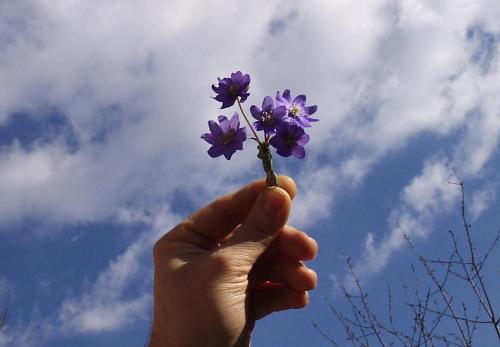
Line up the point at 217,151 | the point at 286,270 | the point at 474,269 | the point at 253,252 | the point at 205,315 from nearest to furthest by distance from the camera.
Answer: the point at 205,315 < the point at 253,252 < the point at 217,151 < the point at 286,270 < the point at 474,269

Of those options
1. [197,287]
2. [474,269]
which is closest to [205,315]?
[197,287]

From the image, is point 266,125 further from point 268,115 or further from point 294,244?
point 294,244

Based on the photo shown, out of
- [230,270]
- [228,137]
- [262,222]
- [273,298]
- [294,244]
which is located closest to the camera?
[230,270]

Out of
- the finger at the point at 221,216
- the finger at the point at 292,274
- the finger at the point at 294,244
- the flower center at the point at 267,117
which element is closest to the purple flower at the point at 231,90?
the flower center at the point at 267,117

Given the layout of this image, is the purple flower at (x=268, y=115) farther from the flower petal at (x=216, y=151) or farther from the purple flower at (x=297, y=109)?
the flower petal at (x=216, y=151)

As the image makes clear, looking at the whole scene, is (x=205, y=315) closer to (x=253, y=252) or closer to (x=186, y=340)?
(x=186, y=340)

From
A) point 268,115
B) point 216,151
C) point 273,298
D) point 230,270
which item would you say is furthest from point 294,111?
point 273,298

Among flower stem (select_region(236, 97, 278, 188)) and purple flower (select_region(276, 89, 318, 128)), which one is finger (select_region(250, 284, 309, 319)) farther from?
purple flower (select_region(276, 89, 318, 128))
